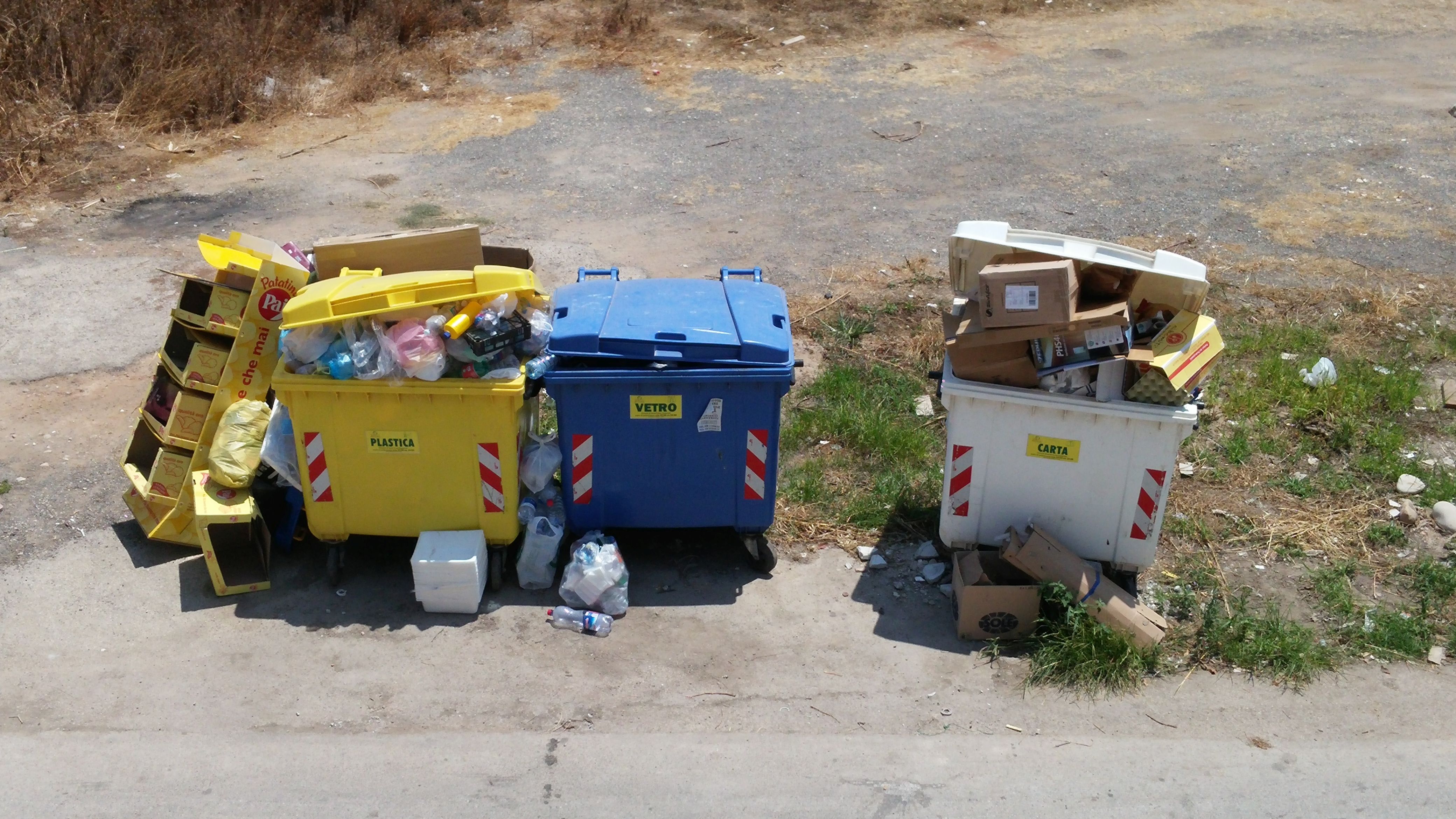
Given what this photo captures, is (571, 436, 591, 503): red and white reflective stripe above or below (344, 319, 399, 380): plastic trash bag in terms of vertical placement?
below

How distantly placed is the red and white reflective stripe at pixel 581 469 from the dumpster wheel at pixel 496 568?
409mm

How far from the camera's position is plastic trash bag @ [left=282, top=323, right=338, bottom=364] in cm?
478

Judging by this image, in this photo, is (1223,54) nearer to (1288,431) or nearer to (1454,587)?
(1288,431)

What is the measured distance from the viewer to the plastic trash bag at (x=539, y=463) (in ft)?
17.1

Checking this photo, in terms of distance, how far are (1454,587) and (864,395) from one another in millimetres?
3071

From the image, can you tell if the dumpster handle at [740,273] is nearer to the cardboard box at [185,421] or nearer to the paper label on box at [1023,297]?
the paper label on box at [1023,297]

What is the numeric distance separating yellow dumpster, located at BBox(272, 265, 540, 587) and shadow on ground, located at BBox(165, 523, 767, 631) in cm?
16

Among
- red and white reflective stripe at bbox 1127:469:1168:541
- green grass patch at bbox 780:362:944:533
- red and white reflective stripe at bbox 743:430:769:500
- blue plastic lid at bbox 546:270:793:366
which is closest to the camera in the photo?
blue plastic lid at bbox 546:270:793:366

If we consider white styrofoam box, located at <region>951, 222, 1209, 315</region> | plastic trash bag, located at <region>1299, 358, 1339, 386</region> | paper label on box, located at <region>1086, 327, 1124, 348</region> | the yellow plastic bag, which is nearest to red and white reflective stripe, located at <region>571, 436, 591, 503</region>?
the yellow plastic bag

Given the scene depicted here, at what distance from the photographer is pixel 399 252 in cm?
545

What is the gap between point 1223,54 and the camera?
1351 centimetres

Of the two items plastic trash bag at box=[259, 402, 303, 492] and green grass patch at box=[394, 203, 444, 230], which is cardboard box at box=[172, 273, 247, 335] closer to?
plastic trash bag at box=[259, 402, 303, 492]

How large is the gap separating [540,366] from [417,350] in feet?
1.69

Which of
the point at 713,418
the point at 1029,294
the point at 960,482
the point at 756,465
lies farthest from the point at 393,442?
the point at 1029,294
